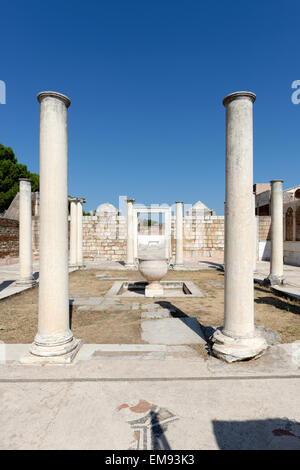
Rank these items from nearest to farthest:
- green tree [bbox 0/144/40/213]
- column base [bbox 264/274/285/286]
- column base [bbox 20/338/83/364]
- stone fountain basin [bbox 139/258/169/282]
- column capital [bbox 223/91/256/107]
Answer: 1. column base [bbox 20/338/83/364]
2. column capital [bbox 223/91/256/107]
3. stone fountain basin [bbox 139/258/169/282]
4. column base [bbox 264/274/285/286]
5. green tree [bbox 0/144/40/213]

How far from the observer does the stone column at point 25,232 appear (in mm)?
8078

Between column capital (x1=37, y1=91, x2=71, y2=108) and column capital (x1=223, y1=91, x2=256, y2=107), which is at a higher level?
column capital (x1=223, y1=91, x2=256, y2=107)

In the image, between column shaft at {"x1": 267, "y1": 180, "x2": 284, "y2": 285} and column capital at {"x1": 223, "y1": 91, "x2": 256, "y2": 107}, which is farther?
column shaft at {"x1": 267, "y1": 180, "x2": 284, "y2": 285}

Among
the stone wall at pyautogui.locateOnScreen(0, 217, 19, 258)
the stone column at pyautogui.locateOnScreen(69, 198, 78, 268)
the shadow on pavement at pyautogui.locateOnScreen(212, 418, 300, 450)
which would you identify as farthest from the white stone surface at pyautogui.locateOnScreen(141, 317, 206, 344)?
the stone wall at pyautogui.locateOnScreen(0, 217, 19, 258)

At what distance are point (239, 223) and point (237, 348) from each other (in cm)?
160

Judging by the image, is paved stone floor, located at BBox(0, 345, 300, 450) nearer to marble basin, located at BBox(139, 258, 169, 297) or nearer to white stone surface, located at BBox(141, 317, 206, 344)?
white stone surface, located at BBox(141, 317, 206, 344)

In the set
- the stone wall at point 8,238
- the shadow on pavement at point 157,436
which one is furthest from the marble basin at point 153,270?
the stone wall at point 8,238

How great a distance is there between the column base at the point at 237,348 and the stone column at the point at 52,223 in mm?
1895

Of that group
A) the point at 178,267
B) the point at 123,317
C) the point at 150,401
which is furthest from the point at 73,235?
the point at 150,401

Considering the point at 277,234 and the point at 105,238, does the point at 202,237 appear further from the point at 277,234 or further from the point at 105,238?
the point at 277,234

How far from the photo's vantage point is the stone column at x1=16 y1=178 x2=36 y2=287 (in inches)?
318

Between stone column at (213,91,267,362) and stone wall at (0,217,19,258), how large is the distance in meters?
15.5

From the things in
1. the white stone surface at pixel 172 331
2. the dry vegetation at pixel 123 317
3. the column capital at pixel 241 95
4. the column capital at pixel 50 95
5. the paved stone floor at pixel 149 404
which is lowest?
the dry vegetation at pixel 123 317

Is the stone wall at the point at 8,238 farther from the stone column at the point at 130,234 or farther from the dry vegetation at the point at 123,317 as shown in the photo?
the dry vegetation at the point at 123,317
